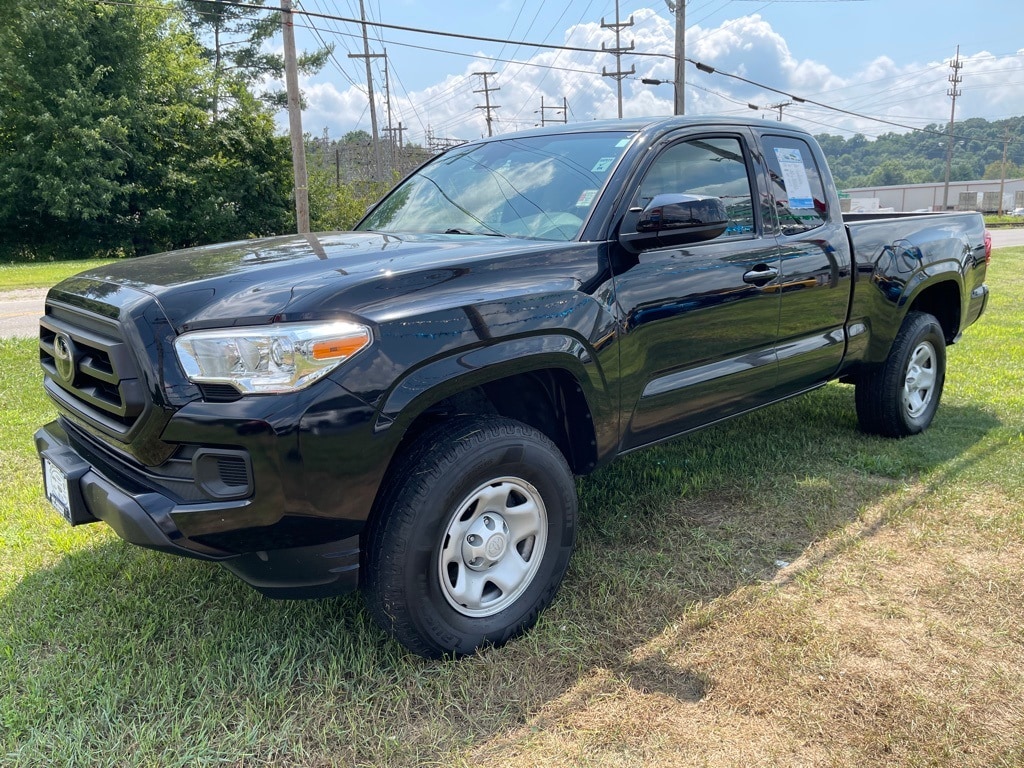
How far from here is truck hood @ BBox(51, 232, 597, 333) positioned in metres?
2.25

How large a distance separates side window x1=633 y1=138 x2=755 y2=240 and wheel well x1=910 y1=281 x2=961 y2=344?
196 cm

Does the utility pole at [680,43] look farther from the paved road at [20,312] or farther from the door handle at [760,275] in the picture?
the door handle at [760,275]

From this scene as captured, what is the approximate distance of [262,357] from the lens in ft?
7.07

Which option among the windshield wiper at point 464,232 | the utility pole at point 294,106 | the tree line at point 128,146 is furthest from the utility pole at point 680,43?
the windshield wiper at point 464,232

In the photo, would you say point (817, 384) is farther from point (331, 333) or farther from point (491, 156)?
point (331, 333)

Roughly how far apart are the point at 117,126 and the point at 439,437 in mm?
24971

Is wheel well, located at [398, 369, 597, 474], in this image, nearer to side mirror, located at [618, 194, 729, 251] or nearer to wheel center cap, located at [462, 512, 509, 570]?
wheel center cap, located at [462, 512, 509, 570]

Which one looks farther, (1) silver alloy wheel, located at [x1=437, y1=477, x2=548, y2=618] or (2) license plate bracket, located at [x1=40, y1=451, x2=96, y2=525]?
(1) silver alloy wheel, located at [x1=437, y1=477, x2=548, y2=618]

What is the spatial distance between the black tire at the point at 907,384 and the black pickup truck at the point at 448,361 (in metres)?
0.85

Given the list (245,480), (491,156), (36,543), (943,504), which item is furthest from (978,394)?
(36,543)

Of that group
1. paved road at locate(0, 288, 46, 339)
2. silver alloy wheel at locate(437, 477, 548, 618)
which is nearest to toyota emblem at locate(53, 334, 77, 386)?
silver alloy wheel at locate(437, 477, 548, 618)

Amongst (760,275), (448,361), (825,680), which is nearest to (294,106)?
(760,275)

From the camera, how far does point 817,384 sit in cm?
423

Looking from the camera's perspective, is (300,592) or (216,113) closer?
(300,592)
